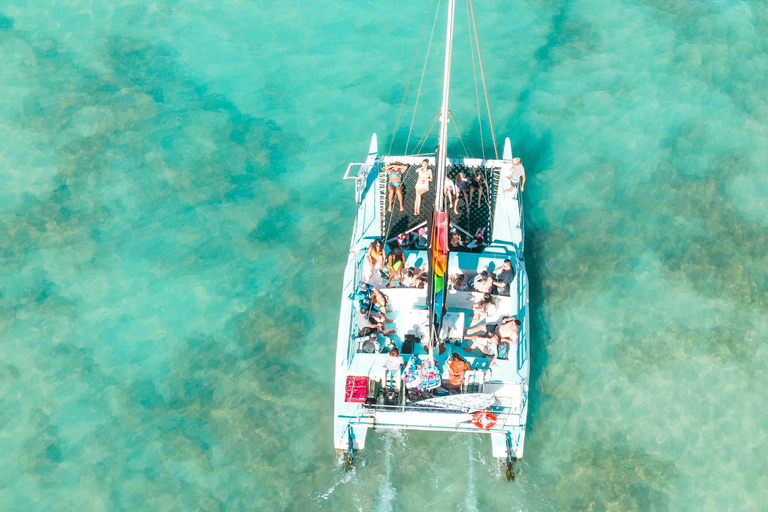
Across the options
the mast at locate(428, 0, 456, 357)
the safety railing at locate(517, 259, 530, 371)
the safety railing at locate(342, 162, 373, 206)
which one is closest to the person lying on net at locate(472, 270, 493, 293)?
the safety railing at locate(517, 259, 530, 371)

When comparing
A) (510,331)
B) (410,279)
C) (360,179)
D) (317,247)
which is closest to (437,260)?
(410,279)

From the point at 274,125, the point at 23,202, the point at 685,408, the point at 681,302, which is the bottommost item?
the point at 685,408

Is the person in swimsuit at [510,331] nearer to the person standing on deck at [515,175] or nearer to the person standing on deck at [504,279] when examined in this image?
the person standing on deck at [504,279]

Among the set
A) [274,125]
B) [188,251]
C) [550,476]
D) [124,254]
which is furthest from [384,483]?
[274,125]

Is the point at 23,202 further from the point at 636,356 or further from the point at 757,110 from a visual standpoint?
the point at 757,110

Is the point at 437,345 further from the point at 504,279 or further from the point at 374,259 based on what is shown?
the point at 374,259

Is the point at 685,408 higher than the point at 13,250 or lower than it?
lower

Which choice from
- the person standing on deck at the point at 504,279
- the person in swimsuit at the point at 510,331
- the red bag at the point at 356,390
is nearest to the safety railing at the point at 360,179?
the person standing on deck at the point at 504,279
